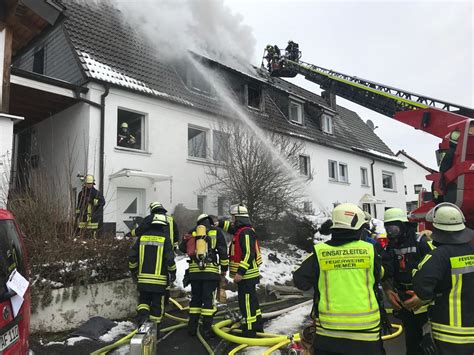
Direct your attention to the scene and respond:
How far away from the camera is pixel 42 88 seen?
32.6 feet

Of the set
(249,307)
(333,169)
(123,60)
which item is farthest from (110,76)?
(333,169)

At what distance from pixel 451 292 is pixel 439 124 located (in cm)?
551

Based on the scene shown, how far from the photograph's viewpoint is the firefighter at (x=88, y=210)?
675cm

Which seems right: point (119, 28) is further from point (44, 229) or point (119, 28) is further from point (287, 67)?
point (44, 229)

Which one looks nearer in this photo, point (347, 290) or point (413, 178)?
point (347, 290)

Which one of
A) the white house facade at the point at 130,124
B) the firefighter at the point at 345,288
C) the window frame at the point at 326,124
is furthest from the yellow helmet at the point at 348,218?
the window frame at the point at 326,124

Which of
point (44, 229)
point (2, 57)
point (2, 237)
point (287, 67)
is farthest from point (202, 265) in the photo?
point (287, 67)

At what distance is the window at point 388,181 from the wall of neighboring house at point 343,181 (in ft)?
0.49

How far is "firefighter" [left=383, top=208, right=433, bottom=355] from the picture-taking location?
4148mm

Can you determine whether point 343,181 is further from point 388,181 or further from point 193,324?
point 193,324

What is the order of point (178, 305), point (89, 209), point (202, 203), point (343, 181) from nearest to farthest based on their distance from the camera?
A: 1. point (178, 305)
2. point (89, 209)
3. point (202, 203)
4. point (343, 181)

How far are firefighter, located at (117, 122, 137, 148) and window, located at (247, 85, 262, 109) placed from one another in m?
6.57

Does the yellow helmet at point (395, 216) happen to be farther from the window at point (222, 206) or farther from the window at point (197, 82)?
the window at point (197, 82)

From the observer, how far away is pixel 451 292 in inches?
116
